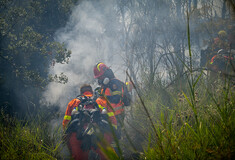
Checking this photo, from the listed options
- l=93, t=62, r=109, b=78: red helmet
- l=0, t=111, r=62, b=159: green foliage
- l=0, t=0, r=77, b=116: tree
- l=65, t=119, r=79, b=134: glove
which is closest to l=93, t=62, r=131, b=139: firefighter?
l=93, t=62, r=109, b=78: red helmet

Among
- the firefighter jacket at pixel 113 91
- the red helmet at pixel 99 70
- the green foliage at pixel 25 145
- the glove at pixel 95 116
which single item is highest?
the red helmet at pixel 99 70

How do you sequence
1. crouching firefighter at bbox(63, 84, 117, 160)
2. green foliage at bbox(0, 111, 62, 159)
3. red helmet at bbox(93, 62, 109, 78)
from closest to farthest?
green foliage at bbox(0, 111, 62, 159) → crouching firefighter at bbox(63, 84, 117, 160) → red helmet at bbox(93, 62, 109, 78)

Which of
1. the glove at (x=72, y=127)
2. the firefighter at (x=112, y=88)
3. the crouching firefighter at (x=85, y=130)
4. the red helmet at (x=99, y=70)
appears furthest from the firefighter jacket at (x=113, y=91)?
the glove at (x=72, y=127)

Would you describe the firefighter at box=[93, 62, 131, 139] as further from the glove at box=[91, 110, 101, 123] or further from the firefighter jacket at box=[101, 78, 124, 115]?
the glove at box=[91, 110, 101, 123]

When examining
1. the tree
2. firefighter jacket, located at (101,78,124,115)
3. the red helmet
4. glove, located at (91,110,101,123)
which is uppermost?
the tree

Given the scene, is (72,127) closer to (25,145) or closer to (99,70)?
(25,145)

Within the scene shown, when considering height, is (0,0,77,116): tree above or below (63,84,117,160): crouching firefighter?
above

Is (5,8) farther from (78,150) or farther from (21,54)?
(78,150)

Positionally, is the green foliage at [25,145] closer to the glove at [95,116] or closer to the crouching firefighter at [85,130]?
the crouching firefighter at [85,130]

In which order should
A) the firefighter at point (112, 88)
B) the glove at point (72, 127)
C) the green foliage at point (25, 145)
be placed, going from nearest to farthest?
1. the green foliage at point (25, 145)
2. the glove at point (72, 127)
3. the firefighter at point (112, 88)

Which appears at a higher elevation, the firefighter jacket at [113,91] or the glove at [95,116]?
the firefighter jacket at [113,91]

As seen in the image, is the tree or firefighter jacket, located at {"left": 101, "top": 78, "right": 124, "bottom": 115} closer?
firefighter jacket, located at {"left": 101, "top": 78, "right": 124, "bottom": 115}

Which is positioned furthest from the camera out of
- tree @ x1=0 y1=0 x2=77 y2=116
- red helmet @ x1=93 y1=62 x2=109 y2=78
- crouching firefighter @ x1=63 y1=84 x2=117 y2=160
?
tree @ x1=0 y1=0 x2=77 y2=116

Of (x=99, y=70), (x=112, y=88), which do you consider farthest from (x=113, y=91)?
(x=99, y=70)
